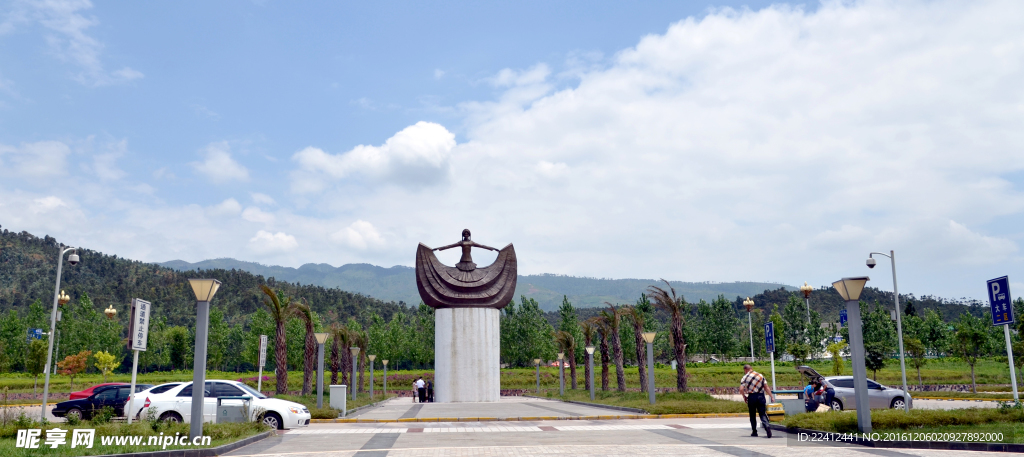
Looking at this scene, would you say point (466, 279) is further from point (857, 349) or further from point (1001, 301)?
point (857, 349)

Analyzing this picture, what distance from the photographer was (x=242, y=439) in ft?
43.2

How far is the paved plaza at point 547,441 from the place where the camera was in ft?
38.0

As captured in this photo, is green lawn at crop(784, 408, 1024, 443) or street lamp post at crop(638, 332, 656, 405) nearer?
green lawn at crop(784, 408, 1024, 443)

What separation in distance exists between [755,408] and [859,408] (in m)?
1.95

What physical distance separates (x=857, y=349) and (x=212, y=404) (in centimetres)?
1471

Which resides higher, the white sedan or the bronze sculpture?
the bronze sculpture

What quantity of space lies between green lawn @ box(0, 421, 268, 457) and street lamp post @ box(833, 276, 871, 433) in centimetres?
1207

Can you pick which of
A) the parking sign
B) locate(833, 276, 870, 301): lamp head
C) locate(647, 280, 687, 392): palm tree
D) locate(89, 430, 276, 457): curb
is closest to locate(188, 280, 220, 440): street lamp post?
locate(89, 430, 276, 457): curb

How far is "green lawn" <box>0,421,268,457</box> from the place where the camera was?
35.4ft

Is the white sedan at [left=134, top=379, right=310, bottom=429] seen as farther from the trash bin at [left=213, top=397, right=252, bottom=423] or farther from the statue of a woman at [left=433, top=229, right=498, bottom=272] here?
the statue of a woman at [left=433, top=229, right=498, bottom=272]

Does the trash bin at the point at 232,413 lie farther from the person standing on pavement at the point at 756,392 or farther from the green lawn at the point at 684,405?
the green lawn at the point at 684,405

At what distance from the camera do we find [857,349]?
1413 cm

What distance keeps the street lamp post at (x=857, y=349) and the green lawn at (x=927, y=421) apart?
33cm

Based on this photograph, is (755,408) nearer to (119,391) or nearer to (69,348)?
(119,391)
